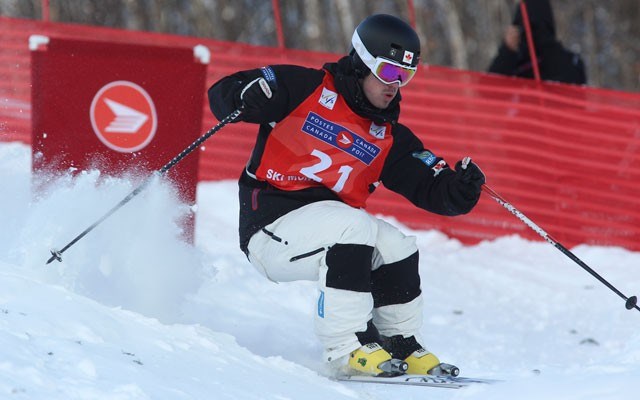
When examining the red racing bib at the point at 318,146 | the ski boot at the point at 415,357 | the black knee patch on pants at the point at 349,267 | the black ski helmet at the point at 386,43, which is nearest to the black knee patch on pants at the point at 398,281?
the ski boot at the point at 415,357

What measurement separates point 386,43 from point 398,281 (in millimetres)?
1024

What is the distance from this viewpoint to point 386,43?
186 inches

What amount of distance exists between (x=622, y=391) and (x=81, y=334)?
1782 millimetres

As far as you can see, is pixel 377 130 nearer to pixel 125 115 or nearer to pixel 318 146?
pixel 318 146

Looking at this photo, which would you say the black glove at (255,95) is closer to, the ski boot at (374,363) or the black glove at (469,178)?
the black glove at (469,178)

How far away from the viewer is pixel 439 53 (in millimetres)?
23984

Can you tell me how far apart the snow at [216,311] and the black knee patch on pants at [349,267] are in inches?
14.9

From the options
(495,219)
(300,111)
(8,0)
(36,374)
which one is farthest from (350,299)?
(8,0)

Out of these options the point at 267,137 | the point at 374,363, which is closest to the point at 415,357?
the point at 374,363

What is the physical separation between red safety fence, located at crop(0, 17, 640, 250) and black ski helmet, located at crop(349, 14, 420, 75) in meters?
3.37

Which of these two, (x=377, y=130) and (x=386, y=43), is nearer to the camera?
(x=386, y=43)

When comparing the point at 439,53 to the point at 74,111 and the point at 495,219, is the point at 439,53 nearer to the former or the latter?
the point at 495,219

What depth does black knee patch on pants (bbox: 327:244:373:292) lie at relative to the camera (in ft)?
14.5

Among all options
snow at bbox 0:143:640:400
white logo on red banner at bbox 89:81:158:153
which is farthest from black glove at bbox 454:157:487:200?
white logo on red banner at bbox 89:81:158:153
